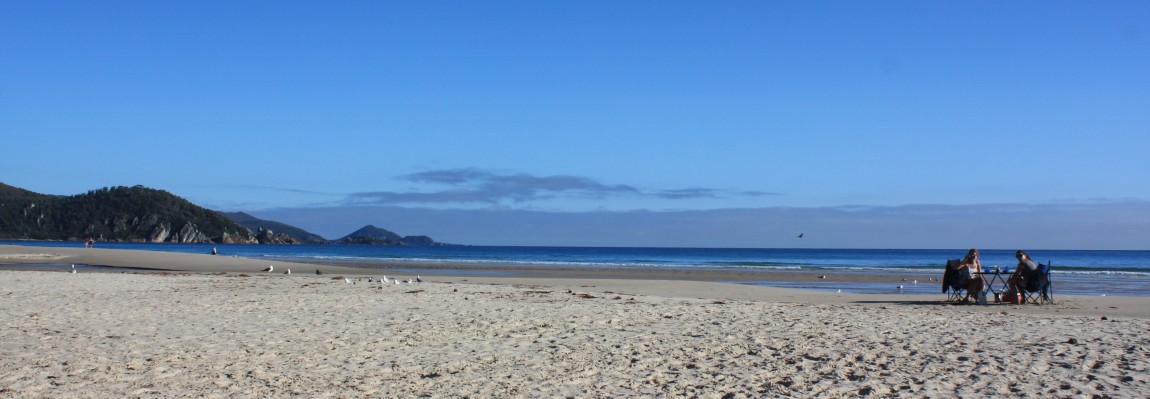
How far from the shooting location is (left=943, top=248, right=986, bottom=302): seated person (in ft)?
49.7

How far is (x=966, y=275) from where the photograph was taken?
1530 cm

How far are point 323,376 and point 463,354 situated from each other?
4.99ft

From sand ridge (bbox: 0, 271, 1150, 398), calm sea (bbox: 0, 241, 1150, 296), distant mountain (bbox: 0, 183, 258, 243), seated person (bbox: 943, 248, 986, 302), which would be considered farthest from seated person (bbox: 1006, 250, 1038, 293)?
distant mountain (bbox: 0, 183, 258, 243)

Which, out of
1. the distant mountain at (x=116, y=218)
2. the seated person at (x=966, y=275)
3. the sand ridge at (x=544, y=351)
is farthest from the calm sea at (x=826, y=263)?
the distant mountain at (x=116, y=218)

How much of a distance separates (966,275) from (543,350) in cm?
1023

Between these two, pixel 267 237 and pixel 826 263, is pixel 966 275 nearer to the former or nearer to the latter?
pixel 826 263

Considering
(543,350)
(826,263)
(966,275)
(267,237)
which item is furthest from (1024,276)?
(267,237)

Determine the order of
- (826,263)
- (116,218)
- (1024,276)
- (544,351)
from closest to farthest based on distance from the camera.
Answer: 1. (544,351)
2. (1024,276)
3. (826,263)
4. (116,218)

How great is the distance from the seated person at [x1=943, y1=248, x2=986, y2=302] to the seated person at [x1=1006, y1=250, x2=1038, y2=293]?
1.69 feet

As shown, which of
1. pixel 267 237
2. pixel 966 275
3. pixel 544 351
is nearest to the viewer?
pixel 544 351

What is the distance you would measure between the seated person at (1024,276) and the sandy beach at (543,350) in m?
1.58

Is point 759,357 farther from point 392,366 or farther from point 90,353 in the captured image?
point 90,353

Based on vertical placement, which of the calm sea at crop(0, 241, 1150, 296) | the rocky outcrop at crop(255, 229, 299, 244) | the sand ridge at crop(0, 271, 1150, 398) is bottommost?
the sand ridge at crop(0, 271, 1150, 398)

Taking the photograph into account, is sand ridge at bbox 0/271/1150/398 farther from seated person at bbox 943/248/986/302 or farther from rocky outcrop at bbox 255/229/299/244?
rocky outcrop at bbox 255/229/299/244
